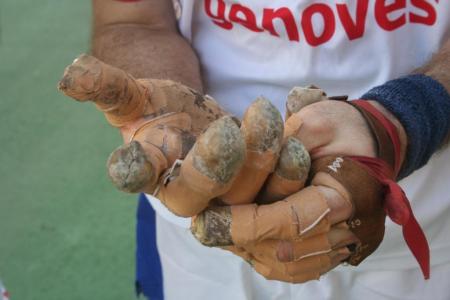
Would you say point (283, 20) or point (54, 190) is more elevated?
point (283, 20)

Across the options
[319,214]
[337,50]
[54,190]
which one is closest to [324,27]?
[337,50]

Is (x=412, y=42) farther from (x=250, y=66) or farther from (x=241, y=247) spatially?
(x=241, y=247)

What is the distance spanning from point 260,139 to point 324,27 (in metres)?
0.35

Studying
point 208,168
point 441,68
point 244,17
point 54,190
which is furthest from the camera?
point 54,190

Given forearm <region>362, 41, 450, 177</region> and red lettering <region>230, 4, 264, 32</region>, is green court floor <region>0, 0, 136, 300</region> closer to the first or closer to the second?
red lettering <region>230, 4, 264, 32</region>

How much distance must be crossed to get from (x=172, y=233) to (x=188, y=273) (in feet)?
0.26

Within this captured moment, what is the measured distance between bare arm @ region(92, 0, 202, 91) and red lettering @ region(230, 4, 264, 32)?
0.37ft

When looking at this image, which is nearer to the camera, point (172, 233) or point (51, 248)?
point (172, 233)

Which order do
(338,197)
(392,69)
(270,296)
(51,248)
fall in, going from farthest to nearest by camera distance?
(51,248), (270,296), (392,69), (338,197)

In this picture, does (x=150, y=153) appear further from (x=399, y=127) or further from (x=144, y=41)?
(x=144, y=41)

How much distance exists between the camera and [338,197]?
2.51 feet

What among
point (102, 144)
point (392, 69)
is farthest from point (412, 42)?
point (102, 144)

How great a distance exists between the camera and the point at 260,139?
723 millimetres

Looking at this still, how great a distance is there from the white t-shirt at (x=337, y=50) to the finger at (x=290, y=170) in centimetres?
31
